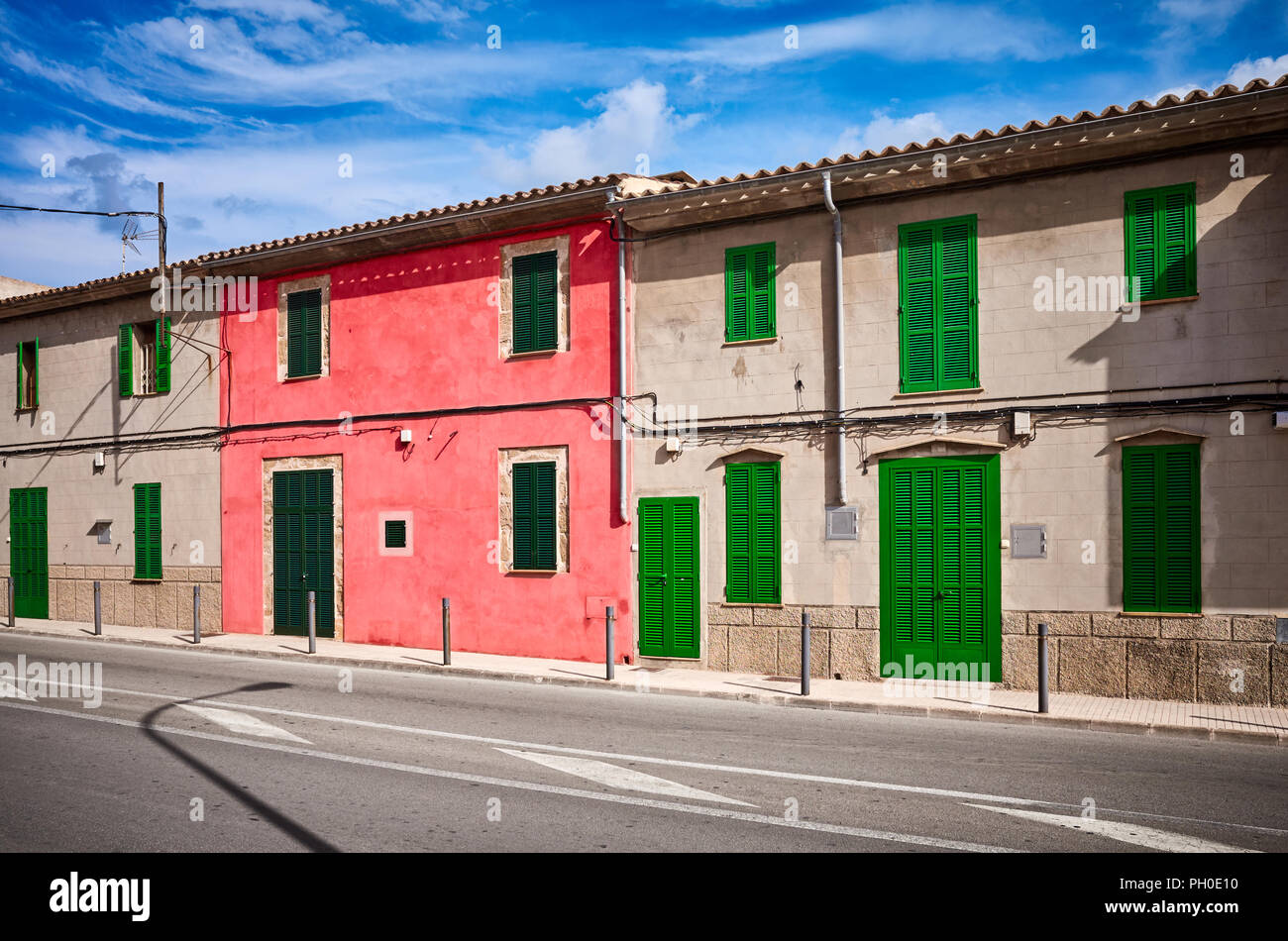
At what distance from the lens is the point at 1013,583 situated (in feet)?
42.6

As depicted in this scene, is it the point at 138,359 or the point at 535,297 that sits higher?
the point at 535,297

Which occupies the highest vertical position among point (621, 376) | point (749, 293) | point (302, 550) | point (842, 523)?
point (749, 293)

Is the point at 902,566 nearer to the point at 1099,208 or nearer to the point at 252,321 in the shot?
the point at 1099,208

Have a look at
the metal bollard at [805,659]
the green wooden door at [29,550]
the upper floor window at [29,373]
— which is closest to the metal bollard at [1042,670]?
the metal bollard at [805,659]

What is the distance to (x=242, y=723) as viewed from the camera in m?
10.8

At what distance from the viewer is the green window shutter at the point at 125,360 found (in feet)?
70.2

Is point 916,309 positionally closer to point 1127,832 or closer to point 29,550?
point 1127,832

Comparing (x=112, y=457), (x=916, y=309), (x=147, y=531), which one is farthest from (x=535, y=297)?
(x=112, y=457)

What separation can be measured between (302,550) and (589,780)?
12084mm

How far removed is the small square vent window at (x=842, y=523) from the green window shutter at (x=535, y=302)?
513 cm

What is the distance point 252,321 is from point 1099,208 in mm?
14585

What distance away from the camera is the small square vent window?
14.0 metres

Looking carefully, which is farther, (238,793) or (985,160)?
(985,160)

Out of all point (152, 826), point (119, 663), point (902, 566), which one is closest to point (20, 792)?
point (152, 826)
